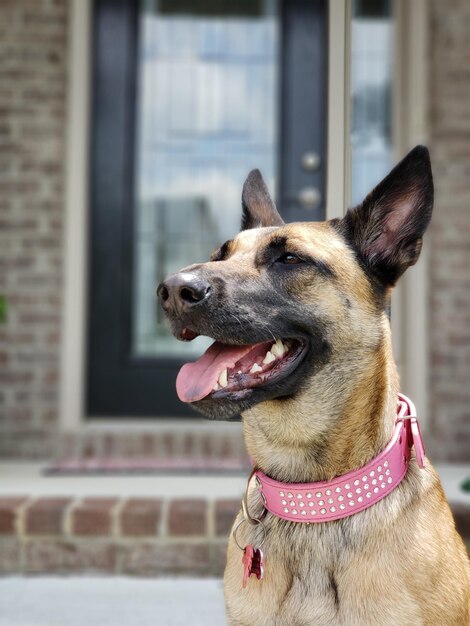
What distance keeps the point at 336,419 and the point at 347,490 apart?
0.55ft

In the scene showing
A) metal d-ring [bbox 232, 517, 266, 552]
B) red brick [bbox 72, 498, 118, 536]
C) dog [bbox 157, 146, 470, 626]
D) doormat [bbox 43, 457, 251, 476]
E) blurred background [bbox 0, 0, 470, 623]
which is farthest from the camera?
blurred background [bbox 0, 0, 470, 623]

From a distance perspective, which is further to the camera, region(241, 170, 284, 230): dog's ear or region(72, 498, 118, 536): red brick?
region(72, 498, 118, 536): red brick

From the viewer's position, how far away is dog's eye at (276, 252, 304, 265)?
1.71 m

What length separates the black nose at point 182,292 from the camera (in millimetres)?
1520

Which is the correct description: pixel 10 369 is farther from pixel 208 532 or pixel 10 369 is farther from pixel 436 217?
pixel 436 217

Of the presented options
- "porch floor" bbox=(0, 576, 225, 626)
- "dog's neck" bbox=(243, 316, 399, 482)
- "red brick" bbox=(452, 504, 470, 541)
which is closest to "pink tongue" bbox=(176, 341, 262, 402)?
"dog's neck" bbox=(243, 316, 399, 482)

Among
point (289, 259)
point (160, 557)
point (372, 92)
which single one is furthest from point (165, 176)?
point (289, 259)

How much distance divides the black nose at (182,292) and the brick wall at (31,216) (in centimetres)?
262

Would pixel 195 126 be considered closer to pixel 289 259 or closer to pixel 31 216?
pixel 31 216

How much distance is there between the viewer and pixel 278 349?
5.43 feet

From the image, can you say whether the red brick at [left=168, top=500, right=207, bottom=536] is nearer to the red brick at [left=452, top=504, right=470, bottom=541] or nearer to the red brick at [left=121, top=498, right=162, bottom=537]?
the red brick at [left=121, top=498, right=162, bottom=537]

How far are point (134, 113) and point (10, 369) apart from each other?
1.60 m

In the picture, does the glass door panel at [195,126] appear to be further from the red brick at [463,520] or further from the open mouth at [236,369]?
the open mouth at [236,369]

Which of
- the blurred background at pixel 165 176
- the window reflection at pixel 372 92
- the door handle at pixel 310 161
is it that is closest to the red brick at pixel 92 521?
the blurred background at pixel 165 176
